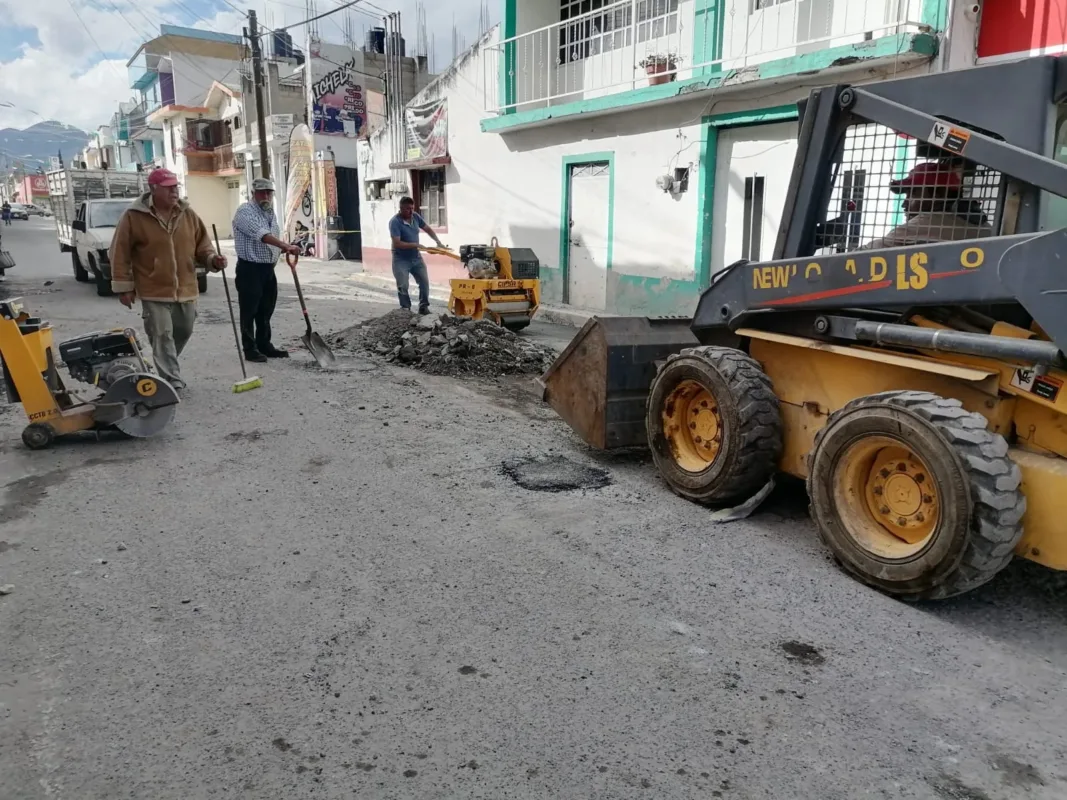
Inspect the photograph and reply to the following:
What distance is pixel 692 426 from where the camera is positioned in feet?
16.2

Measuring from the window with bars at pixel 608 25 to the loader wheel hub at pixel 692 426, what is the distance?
8.02 meters

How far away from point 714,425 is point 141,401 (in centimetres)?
396

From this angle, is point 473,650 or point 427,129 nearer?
point 473,650

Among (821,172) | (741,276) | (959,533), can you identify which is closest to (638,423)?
(741,276)

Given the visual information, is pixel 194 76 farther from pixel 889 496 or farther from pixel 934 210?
pixel 889 496

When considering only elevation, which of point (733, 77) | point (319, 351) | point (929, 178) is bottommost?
point (319, 351)

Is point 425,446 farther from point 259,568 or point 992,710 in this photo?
point 992,710

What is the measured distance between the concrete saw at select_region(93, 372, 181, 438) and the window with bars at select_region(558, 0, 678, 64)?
8.51m

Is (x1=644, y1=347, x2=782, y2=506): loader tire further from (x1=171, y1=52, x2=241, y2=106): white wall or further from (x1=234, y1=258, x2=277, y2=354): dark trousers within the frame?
(x1=171, y1=52, x2=241, y2=106): white wall

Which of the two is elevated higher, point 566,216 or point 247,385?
point 566,216

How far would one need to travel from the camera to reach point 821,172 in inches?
163

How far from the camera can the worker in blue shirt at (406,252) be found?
37.2ft

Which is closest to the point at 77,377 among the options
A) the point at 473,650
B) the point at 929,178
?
the point at 473,650

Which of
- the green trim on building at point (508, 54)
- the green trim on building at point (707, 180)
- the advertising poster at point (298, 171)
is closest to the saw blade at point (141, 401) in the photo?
the green trim on building at point (707, 180)
